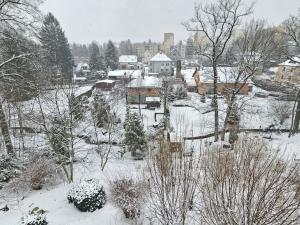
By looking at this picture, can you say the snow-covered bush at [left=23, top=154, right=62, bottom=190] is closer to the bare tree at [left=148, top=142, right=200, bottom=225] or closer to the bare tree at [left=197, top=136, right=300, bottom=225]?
the bare tree at [left=148, top=142, right=200, bottom=225]

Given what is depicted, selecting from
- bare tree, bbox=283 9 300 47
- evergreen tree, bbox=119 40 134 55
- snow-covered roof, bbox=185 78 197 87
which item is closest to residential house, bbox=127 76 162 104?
snow-covered roof, bbox=185 78 197 87

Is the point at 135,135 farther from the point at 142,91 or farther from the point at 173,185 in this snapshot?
the point at 142,91

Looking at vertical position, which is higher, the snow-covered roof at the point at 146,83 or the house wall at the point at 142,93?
the snow-covered roof at the point at 146,83

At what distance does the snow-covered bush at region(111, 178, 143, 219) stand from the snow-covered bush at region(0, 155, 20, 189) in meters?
7.04

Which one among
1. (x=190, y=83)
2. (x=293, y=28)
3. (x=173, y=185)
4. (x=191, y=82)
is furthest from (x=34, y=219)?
(x=191, y=82)

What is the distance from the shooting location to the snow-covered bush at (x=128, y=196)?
9.68m

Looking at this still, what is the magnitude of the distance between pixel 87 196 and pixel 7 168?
20.0 feet

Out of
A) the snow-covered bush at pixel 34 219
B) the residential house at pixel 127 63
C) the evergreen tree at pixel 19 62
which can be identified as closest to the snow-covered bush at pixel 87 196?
the snow-covered bush at pixel 34 219

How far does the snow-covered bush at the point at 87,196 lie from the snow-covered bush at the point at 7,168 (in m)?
4.85

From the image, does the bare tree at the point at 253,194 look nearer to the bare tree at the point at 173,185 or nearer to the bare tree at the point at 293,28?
the bare tree at the point at 173,185

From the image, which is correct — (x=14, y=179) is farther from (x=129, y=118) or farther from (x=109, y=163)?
(x=129, y=118)

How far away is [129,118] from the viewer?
19781 millimetres

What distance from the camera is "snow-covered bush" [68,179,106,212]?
1100 centimetres

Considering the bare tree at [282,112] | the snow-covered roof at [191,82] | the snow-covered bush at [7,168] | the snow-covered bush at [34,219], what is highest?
the snow-covered roof at [191,82]
